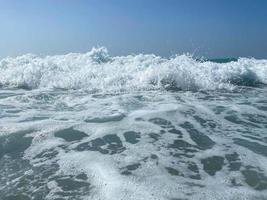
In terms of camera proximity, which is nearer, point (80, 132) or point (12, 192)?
point (12, 192)

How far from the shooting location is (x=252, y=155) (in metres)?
4.73

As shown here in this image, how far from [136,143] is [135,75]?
7.76 m

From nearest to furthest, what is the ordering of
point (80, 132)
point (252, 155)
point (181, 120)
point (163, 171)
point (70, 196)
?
point (70, 196)
point (163, 171)
point (252, 155)
point (80, 132)
point (181, 120)

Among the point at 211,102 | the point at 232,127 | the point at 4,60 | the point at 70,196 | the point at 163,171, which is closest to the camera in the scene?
the point at 70,196

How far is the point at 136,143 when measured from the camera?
521 cm

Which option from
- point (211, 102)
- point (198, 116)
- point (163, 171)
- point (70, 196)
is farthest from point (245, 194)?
point (211, 102)

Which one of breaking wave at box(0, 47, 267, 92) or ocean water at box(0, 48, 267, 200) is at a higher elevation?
breaking wave at box(0, 47, 267, 92)

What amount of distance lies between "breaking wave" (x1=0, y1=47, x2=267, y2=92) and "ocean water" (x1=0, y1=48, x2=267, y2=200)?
25cm

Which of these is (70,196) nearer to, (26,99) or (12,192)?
(12,192)

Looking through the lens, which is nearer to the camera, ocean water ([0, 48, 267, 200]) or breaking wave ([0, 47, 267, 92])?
ocean water ([0, 48, 267, 200])

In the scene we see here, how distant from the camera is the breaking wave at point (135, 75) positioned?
1145 centimetres

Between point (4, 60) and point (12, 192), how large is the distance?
49.4ft

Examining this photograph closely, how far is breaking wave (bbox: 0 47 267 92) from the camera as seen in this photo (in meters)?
11.4

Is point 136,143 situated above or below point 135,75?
below
